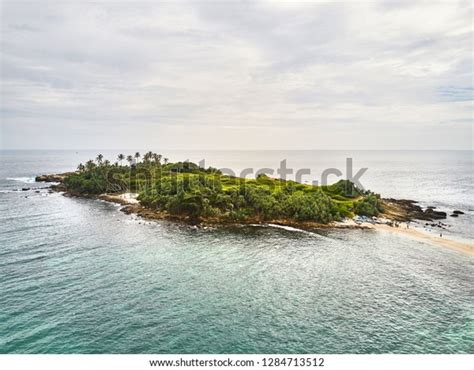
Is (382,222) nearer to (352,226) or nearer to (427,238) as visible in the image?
(352,226)

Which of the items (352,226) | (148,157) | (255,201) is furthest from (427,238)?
(148,157)

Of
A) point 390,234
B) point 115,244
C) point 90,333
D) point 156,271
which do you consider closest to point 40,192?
point 115,244

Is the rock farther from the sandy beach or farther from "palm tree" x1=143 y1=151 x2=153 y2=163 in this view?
"palm tree" x1=143 y1=151 x2=153 y2=163

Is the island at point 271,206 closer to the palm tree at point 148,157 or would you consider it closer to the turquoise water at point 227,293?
the turquoise water at point 227,293

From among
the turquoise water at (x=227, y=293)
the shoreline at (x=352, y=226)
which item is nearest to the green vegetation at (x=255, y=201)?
the shoreline at (x=352, y=226)

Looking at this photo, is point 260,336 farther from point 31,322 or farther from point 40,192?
point 40,192

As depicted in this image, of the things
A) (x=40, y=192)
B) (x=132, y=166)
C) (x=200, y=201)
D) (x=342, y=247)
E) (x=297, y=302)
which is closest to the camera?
(x=297, y=302)

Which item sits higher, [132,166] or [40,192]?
[132,166]
